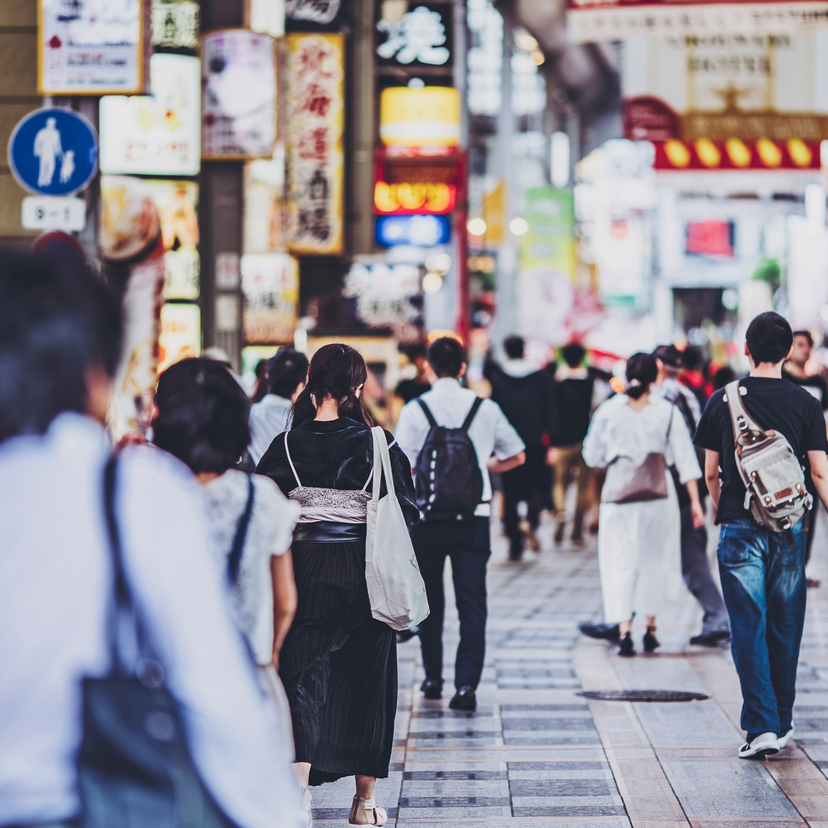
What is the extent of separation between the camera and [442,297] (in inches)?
1211

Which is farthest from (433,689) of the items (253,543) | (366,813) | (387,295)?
(387,295)

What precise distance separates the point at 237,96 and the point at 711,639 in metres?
8.26

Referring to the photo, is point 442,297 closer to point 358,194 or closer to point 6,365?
point 358,194

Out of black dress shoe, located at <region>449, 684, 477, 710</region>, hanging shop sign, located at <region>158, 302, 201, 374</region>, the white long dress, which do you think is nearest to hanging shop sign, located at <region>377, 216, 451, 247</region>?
hanging shop sign, located at <region>158, 302, 201, 374</region>

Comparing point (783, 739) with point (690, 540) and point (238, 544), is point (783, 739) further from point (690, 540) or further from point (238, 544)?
point (238, 544)

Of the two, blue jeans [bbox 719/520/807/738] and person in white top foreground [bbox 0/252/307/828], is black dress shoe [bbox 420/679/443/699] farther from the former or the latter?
person in white top foreground [bbox 0/252/307/828]

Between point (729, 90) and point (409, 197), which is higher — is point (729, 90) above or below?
above

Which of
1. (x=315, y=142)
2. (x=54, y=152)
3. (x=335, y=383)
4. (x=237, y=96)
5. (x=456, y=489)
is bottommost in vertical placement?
(x=456, y=489)

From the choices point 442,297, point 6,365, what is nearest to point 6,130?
point 6,365

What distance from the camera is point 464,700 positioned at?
23.7 feet

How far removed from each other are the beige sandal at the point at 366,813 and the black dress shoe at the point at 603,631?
4.41m

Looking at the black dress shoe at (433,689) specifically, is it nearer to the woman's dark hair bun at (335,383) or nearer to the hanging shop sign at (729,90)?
the woman's dark hair bun at (335,383)

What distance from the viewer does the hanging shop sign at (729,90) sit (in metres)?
13.8

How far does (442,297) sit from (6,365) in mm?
28845
